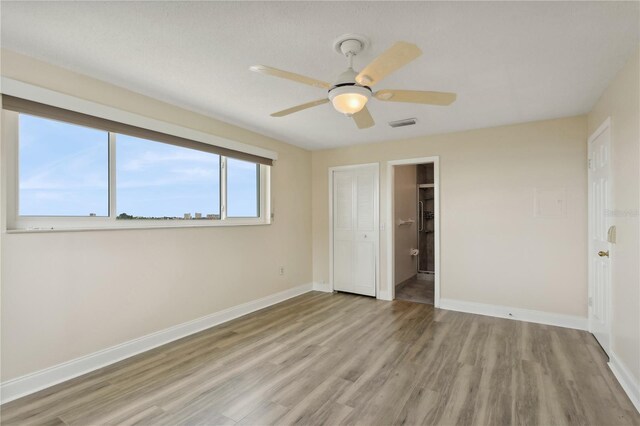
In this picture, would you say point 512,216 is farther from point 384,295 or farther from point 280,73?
point 280,73

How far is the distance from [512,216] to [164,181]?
13.5ft

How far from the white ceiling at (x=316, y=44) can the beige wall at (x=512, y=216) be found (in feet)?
2.32

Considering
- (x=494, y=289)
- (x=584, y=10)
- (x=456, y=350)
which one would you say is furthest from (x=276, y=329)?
(x=584, y=10)

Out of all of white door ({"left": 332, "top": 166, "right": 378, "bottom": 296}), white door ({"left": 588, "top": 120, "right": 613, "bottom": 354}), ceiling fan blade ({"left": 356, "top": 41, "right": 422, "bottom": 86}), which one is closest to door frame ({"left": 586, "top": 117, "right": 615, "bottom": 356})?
white door ({"left": 588, "top": 120, "right": 613, "bottom": 354})

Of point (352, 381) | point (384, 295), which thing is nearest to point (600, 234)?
point (384, 295)

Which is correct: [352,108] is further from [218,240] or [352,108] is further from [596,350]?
[596,350]

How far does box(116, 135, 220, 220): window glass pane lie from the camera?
9.21ft

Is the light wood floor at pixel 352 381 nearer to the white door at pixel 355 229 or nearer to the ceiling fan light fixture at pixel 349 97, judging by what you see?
the white door at pixel 355 229

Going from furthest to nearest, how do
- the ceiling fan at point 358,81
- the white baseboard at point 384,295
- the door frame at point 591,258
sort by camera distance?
the white baseboard at point 384,295, the door frame at point 591,258, the ceiling fan at point 358,81

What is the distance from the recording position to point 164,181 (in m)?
3.13

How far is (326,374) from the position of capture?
8.00ft

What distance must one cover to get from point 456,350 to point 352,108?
2450 millimetres

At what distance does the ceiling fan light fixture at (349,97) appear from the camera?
185cm

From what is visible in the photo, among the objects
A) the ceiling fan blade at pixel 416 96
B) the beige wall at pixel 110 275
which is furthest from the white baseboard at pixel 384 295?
the ceiling fan blade at pixel 416 96
